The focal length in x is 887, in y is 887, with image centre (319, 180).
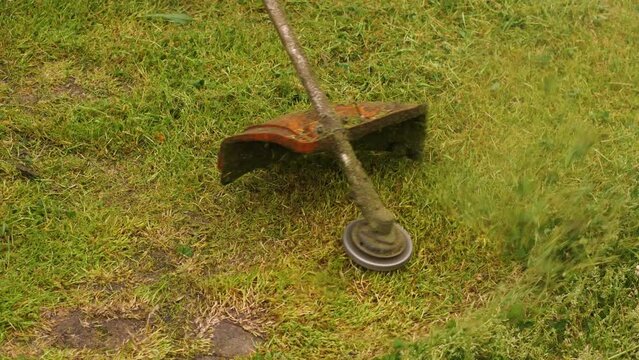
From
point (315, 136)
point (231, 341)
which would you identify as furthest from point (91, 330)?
point (315, 136)

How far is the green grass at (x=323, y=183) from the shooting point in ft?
11.4

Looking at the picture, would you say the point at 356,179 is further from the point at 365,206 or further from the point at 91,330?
the point at 91,330

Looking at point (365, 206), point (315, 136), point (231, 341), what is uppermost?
point (315, 136)

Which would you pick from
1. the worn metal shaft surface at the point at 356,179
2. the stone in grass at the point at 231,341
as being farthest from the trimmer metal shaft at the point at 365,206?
the stone in grass at the point at 231,341

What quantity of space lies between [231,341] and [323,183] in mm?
921

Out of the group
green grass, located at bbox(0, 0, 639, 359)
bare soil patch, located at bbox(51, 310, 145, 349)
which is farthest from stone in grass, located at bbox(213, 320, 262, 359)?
bare soil patch, located at bbox(51, 310, 145, 349)

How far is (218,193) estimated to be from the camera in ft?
13.1

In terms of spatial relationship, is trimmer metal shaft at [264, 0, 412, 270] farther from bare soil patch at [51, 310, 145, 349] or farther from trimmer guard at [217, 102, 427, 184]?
bare soil patch at [51, 310, 145, 349]

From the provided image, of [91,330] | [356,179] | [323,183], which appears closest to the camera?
[91,330]

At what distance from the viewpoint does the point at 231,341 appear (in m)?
3.42

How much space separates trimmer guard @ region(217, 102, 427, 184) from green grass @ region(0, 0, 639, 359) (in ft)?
0.48

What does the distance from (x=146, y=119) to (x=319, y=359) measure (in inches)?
62.7

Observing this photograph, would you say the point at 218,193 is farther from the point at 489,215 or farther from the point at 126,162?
the point at 489,215

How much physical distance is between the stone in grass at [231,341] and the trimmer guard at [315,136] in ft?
2.33
